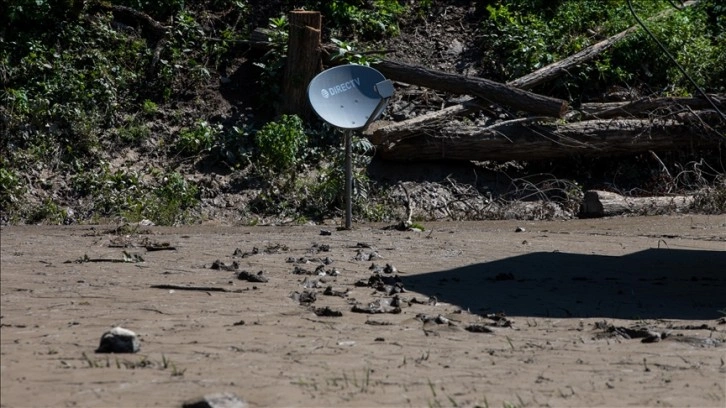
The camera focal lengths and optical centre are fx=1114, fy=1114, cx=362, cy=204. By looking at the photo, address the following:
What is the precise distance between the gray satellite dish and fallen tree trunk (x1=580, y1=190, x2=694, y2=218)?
3.46 metres

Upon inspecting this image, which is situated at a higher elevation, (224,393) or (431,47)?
(431,47)

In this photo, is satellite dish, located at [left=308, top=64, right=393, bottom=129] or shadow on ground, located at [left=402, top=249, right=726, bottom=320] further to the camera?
satellite dish, located at [left=308, top=64, right=393, bottom=129]

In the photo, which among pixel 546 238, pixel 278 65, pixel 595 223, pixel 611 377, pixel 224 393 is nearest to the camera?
pixel 224 393

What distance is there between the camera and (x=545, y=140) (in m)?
15.9

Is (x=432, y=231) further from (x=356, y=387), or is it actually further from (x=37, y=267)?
(x=356, y=387)

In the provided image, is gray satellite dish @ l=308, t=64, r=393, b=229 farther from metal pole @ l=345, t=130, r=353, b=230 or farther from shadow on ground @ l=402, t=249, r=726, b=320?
shadow on ground @ l=402, t=249, r=726, b=320

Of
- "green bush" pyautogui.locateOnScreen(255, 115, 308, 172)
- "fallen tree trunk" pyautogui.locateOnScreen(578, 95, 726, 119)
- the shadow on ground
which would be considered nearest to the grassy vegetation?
"green bush" pyautogui.locateOnScreen(255, 115, 308, 172)

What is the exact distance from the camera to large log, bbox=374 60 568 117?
15633 millimetres

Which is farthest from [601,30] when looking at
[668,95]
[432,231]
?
[432,231]

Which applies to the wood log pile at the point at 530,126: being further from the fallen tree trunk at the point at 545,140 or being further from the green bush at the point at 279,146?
the green bush at the point at 279,146

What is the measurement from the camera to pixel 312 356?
249 inches

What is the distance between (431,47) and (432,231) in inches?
281

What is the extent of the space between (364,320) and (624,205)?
25.7 ft

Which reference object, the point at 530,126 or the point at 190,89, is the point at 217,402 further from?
the point at 190,89
